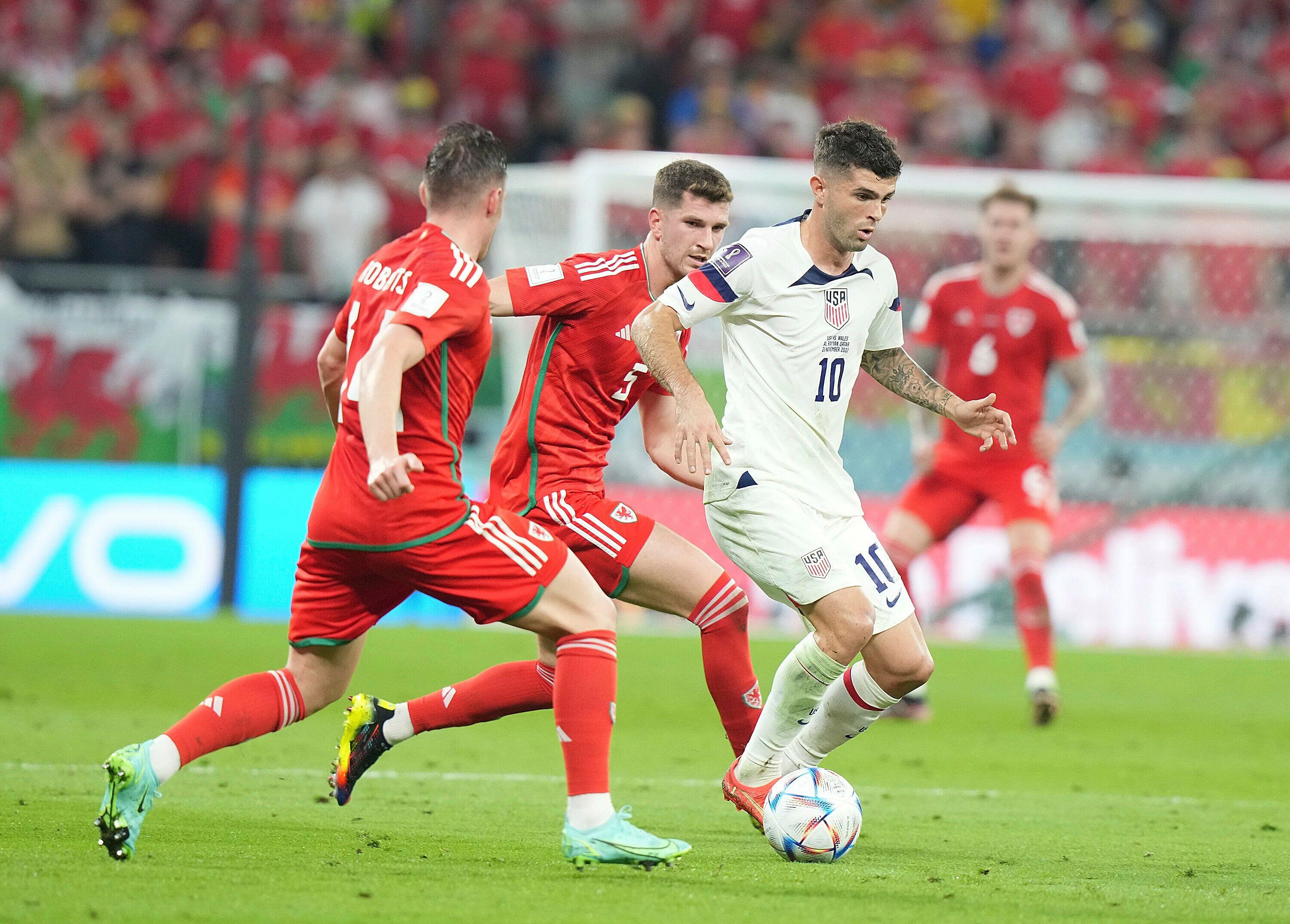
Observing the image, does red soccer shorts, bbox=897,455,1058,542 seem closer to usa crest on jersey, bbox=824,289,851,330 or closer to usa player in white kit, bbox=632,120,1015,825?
usa player in white kit, bbox=632,120,1015,825

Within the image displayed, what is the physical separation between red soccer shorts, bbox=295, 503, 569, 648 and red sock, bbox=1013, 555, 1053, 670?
451cm

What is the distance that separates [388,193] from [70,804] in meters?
9.09

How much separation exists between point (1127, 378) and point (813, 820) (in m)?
8.38

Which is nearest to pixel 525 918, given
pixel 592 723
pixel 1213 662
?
pixel 592 723

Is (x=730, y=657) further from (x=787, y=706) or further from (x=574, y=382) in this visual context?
(x=574, y=382)

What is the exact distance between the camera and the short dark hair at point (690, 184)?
5.56 meters

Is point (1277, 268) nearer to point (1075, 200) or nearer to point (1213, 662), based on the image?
point (1075, 200)

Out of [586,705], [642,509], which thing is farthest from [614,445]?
[586,705]

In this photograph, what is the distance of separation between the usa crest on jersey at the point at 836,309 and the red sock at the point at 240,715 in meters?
1.97

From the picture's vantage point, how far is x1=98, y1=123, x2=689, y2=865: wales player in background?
429 centimetres

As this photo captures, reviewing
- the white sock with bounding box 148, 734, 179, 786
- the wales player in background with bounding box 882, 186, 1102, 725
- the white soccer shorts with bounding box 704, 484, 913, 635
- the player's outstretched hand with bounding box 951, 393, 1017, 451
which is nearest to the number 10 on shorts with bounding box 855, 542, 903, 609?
the white soccer shorts with bounding box 704, 484, 913, 635

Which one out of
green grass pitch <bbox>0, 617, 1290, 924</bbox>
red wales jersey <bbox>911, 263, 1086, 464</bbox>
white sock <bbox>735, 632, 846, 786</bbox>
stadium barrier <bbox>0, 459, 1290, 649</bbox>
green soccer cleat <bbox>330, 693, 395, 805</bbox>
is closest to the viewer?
green grass pitch <bbox>0, 617, 1290, 924</bbox>

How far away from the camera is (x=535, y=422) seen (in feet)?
18.2

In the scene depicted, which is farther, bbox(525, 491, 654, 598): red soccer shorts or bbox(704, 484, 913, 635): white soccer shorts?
bbox(525, 491, 654, 598): red soccer shorts
